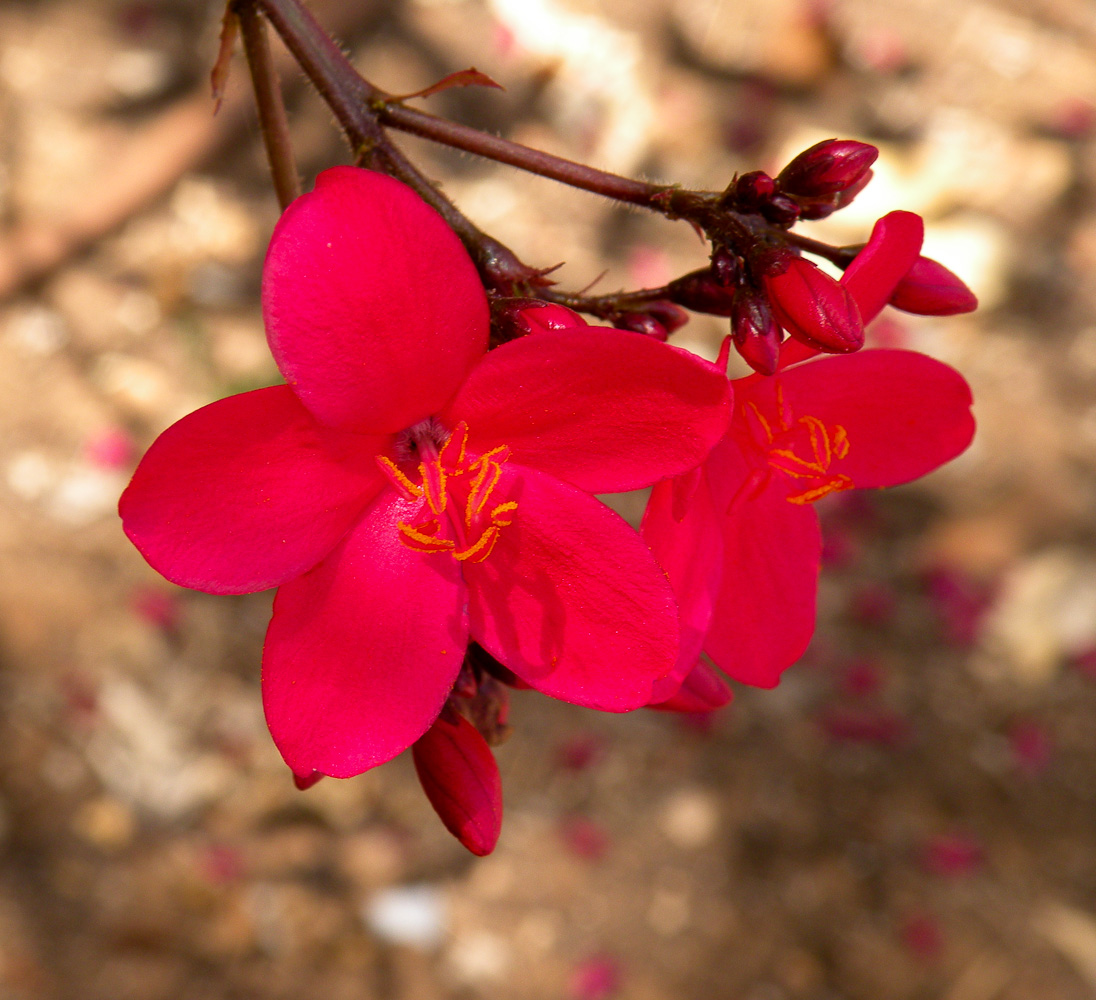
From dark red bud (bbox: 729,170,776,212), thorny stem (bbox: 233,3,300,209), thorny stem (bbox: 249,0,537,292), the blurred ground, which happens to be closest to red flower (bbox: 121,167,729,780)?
thorny stem (bbox: 249,0,537,292)

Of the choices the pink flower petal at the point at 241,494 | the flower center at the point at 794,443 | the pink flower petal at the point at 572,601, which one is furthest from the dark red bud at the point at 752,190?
the pink flower petal at the point at 241,494

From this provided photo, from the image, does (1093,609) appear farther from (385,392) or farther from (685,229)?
(385,392)

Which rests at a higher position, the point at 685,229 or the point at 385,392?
the point at 385,392

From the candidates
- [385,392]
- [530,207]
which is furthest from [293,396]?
[530,207]

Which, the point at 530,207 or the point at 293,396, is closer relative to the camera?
the point at 293,396

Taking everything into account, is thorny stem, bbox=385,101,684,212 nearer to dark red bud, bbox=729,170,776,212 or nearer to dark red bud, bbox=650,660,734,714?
dark red bud, bbox=729,170,776,212

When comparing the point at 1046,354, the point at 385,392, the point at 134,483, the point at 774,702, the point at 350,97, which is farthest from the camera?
the point at 1046,354

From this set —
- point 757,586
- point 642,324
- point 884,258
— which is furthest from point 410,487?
point 884,258

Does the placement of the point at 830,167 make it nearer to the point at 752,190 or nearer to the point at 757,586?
the point at 752,190
